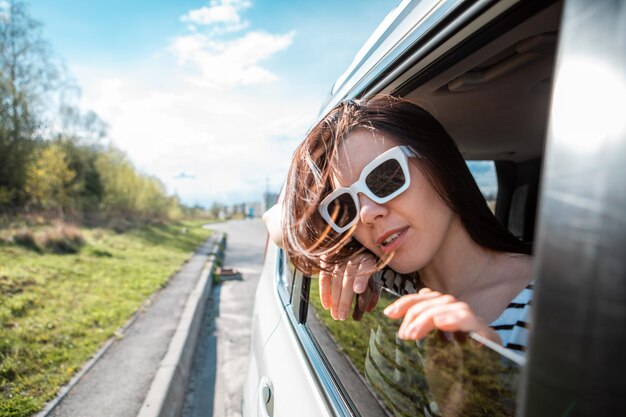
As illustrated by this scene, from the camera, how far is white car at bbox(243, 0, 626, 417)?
0.43 meters

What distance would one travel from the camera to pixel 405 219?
125 centimetres

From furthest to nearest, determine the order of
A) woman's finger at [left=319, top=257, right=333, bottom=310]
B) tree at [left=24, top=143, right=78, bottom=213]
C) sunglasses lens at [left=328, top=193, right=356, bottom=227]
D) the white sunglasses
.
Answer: tree at [left=24, top=143, right=78, bottom=213] < woman's finger at [left=319, top=257, right=333, bottom=310] < sunglasses lens at [left=328, top=193, right=356, bottom=227] < the white sunglasses

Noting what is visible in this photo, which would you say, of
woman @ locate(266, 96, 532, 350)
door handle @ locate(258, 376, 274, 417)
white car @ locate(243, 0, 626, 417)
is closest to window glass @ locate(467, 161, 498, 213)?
white car @ locate(243, 0, 626, 417)

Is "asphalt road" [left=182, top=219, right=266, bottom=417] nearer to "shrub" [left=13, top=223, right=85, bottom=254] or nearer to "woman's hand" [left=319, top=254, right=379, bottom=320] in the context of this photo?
"woman's hand" [left=319, top=254, right=379, bottom=320]

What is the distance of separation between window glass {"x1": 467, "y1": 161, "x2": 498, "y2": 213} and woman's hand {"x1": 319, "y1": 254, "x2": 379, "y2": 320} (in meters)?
1.49

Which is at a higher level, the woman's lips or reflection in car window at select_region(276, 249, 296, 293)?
the woman's lips

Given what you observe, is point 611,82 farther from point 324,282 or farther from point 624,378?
point 324,282

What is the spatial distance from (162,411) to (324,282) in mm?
2536

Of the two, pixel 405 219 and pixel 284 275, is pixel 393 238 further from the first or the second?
pixel 284 275

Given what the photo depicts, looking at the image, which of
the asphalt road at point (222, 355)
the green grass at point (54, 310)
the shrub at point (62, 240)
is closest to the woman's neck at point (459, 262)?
the asphalt road at point (222, 355)

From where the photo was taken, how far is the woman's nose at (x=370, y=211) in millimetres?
1250

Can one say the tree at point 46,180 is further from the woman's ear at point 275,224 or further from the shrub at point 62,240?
the woman's ear at point 275,224

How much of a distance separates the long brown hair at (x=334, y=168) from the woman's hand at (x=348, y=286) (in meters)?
0.05

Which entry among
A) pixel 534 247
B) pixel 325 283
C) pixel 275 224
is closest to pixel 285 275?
pixel 275 224
